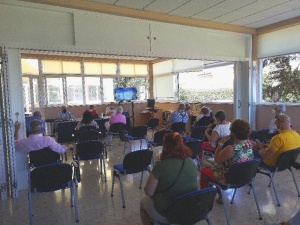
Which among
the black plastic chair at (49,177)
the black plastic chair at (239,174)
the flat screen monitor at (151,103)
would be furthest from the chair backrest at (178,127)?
the flat screen monitor at (151,103)

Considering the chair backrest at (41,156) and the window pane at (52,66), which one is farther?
the window pane at (52,66)

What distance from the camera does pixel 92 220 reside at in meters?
2.77

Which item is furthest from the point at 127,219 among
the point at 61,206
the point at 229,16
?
the point at 229,16

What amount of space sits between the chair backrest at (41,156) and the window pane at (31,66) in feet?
22.0

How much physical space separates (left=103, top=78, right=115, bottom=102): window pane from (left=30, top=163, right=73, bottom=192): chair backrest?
8207 millimetres

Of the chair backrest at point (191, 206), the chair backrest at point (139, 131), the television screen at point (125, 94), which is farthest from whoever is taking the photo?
the television screen at point (125, 94)

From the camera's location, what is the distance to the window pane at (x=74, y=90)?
388 inches

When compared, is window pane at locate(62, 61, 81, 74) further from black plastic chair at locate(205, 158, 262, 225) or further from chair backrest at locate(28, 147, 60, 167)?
black plastic chair at locate(205, 158, 262, 225)

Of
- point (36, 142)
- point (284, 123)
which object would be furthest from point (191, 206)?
point (36, 142)

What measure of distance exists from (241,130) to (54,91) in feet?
28.3

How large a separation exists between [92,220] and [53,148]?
4.07ft

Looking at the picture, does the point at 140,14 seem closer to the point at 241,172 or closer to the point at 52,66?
the point at 241,172

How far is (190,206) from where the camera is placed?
1.78 metres

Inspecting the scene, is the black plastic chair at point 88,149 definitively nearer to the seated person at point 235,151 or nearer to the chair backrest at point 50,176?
the chair backrest at point 50,176
